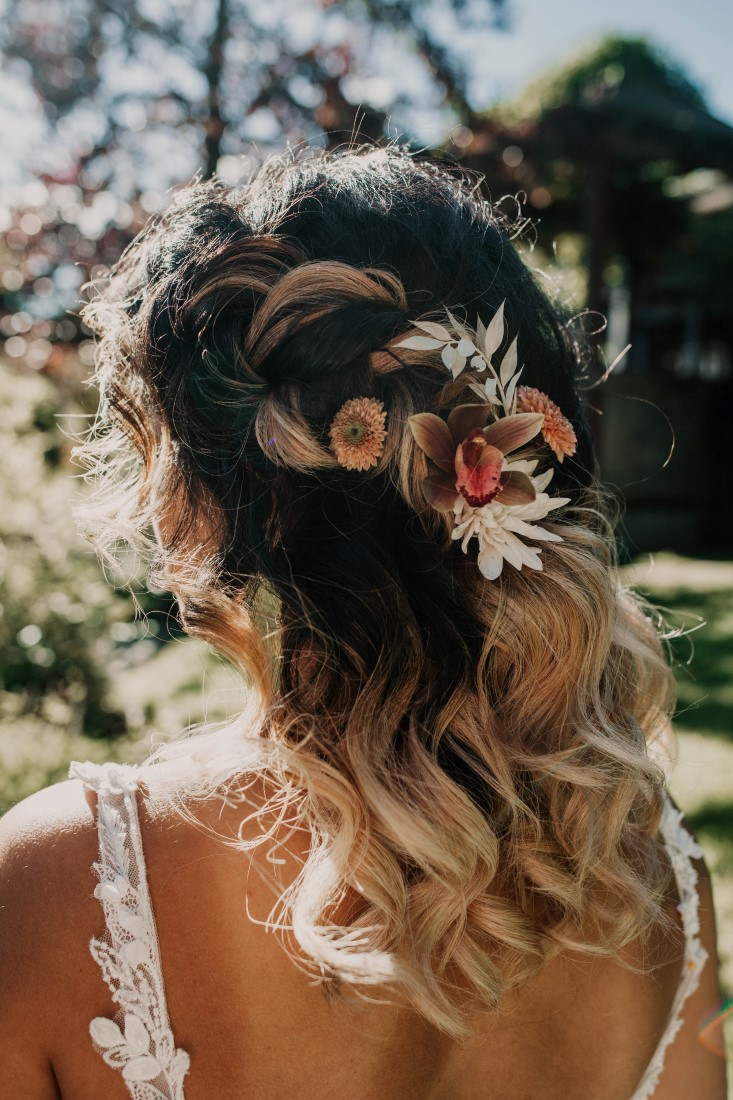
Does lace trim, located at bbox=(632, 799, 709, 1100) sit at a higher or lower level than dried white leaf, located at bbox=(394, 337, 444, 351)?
lower

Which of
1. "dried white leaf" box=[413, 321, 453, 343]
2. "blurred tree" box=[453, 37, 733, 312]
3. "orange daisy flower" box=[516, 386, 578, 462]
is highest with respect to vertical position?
"blurred tree" box=[453, 37, 733, 312]

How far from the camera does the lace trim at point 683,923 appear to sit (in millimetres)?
1257

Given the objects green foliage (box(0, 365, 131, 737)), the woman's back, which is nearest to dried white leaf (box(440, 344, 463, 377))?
the woman's back

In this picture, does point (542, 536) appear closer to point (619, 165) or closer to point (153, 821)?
point (153, 821)

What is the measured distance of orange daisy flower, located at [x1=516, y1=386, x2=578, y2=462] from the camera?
3.51ft

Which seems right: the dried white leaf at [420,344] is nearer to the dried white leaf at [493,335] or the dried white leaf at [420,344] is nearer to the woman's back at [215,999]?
the dried white leaf at [493,335]

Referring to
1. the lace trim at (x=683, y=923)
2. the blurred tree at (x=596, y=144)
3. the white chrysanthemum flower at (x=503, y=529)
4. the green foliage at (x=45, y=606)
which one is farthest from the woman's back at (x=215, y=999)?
the blurred tree at (x=596, y=144)

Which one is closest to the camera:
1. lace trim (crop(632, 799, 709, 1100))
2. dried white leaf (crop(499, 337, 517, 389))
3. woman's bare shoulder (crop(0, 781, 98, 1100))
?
woman's bare shoulder (crop(0, 781, 98, 1100))

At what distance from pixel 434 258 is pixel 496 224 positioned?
0.53 ft

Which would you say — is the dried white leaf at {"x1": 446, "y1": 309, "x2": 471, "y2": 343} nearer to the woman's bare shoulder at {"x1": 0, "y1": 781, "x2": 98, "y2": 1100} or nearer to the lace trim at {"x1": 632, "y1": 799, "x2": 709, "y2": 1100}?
the woman's bare shoulder at {"x1": 0, "y1": 781, "x2": 98, "y2": 1100}

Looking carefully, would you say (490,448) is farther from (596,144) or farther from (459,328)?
(596,144)

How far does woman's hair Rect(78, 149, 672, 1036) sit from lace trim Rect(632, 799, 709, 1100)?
184mm

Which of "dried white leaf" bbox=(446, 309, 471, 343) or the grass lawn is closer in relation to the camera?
"dried white leaf" bbox=(446, 309, 471, 343)

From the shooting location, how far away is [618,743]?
3.73ft
